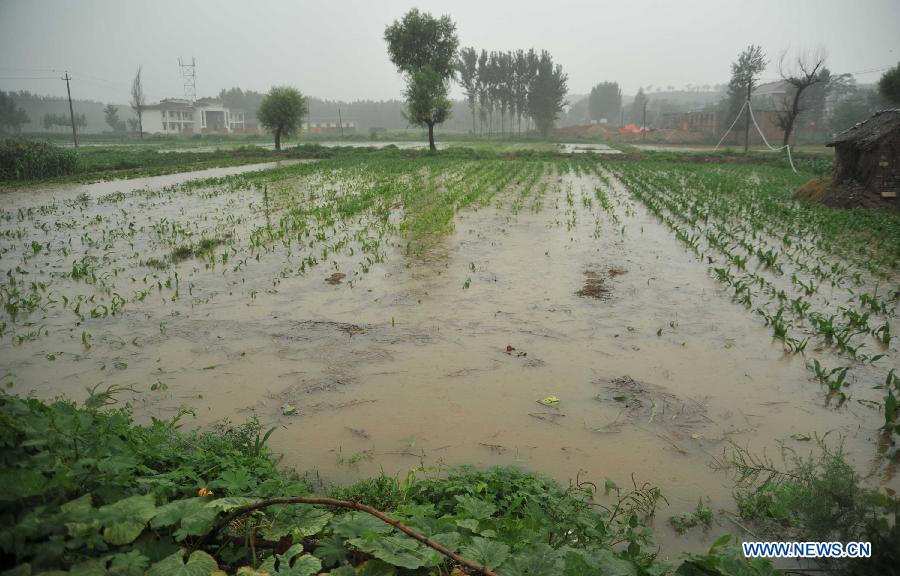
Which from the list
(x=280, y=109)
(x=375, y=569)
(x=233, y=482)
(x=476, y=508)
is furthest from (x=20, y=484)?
(x=280, y=109)

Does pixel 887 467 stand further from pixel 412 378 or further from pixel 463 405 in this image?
pixel 412 378

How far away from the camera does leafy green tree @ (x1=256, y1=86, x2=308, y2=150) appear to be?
127 feet

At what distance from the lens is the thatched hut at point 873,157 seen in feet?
44.6

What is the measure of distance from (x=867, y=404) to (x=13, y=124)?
78.3m

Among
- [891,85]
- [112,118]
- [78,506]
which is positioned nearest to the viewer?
[78,506]

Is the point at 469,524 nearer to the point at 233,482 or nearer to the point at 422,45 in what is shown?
the point at 233,482

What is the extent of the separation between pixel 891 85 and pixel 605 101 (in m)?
78.5

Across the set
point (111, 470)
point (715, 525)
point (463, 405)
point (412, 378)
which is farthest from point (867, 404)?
point (111, 470)

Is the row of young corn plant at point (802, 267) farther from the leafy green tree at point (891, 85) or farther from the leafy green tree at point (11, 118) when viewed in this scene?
the leafy green tree at point (11, 118)

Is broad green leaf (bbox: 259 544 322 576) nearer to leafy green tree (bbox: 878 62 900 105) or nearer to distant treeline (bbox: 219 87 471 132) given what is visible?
leafy green tree (bbox: 878 62 900 105)

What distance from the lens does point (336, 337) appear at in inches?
225

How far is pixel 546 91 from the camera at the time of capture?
6812 cm

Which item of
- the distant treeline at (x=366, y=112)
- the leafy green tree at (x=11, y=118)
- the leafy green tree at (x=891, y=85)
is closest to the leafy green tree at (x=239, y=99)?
the distant treeline at (x=366, y=112)

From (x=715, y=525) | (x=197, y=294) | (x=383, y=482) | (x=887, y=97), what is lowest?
(x=715, y=525)
